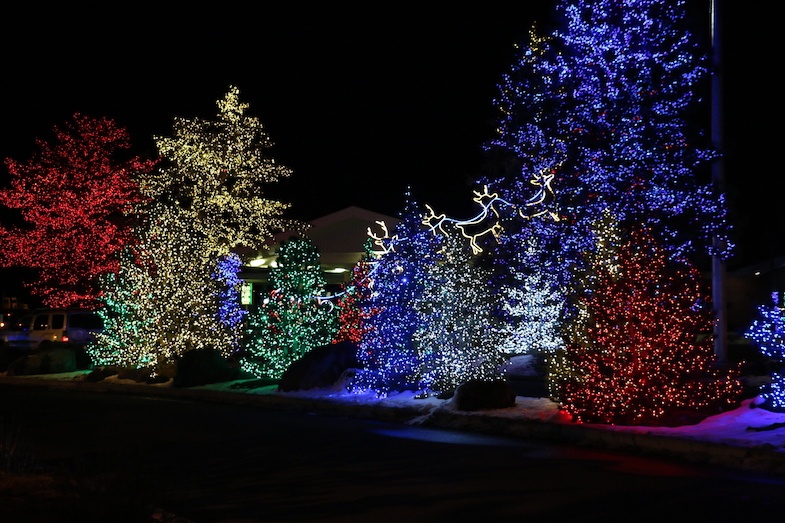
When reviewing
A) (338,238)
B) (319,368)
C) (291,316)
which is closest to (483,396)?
(319,368)

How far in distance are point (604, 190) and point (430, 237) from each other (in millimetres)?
6085

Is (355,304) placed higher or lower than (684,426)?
higher

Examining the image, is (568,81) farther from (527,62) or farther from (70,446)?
(70,446)

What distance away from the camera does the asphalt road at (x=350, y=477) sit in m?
8.43

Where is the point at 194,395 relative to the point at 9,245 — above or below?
below

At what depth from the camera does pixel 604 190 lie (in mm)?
23109

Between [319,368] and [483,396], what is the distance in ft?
17.1

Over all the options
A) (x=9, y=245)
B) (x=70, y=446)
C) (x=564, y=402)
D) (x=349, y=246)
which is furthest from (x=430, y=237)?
(x=9, y=245)

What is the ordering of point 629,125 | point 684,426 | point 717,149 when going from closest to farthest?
point 684,426 → point 717,149 → point 629,125

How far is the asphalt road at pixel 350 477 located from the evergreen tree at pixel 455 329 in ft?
7.90

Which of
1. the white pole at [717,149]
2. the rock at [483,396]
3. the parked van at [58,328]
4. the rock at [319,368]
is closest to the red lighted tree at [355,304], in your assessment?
the rock at [319,368]

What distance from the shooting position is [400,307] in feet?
61.8

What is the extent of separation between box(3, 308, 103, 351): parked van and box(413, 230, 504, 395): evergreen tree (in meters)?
16.8

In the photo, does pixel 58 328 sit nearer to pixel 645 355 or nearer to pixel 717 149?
pixel 717 149
